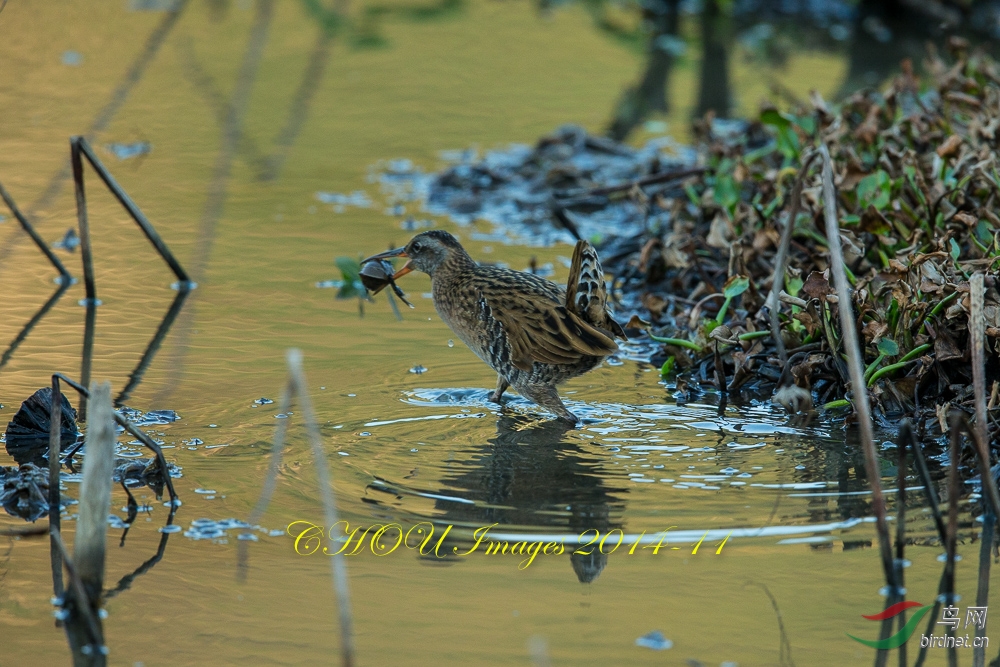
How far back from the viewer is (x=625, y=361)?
5918 millimetres

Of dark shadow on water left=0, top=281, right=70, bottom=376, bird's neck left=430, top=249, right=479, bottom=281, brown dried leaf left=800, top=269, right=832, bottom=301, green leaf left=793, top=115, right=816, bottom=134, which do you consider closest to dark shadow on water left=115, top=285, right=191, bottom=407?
dark shadow on water left=0, top=281, right=70, bottom=376

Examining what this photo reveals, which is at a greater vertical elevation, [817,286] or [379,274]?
[817,286]

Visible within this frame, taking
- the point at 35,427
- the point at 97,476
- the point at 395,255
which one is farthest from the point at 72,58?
the point at 97,476

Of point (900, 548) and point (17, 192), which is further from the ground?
point (17, 192)

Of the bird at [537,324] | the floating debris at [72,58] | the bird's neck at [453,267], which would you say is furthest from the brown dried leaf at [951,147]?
the floating debris at [72,58]

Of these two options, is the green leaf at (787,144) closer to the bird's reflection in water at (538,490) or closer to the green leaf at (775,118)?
the green leaf at (775,118)

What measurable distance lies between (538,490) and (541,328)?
2.74 ft

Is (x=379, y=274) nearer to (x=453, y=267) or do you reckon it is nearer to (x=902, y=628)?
(x=453, y=267)

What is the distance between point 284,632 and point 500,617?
0.61 m

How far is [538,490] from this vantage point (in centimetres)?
449

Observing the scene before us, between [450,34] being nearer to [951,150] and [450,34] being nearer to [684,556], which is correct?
[951,150]

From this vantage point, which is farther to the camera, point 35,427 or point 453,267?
point 453,267

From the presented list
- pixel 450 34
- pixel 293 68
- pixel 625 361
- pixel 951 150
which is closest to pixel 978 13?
pixel 450 34

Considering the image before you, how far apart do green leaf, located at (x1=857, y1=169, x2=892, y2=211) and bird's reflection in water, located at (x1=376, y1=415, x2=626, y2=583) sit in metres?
1.97
